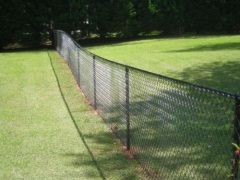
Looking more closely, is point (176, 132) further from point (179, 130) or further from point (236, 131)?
point (236, 131)

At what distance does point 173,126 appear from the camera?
13.8ft

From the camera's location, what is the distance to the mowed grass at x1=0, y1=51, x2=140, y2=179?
5.07 m

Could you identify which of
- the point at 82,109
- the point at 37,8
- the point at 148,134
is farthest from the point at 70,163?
the point at 37,8

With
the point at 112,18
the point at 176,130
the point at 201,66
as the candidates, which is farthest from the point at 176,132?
the point at 112,18

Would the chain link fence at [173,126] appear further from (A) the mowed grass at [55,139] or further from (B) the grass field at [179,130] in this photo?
(A) the mowed grass at [55,139]

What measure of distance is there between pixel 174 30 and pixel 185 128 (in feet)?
97.9

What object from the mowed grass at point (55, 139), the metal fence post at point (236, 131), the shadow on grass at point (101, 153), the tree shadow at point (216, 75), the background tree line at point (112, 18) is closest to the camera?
the metal fence post at point (236, 131)

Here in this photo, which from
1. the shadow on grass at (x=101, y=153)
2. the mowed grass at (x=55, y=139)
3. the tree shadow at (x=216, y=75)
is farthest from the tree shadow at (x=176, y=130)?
the tree shadow at (x=216, y=75)

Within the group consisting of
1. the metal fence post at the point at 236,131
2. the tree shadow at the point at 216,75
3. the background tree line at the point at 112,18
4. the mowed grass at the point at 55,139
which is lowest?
the mowed grass at the point at 55,139

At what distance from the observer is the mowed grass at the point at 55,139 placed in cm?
507

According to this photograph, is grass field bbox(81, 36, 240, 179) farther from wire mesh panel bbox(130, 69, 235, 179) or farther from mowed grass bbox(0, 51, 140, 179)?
mowed grass bbox(0, 51, 140, 179)

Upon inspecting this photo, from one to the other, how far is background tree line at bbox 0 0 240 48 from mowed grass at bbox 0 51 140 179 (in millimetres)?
16043

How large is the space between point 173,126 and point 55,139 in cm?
288

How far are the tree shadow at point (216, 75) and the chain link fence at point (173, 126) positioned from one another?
13.8ft
